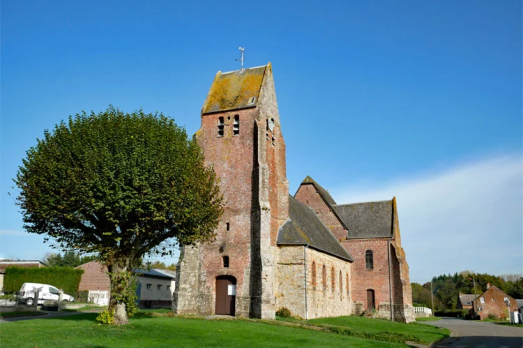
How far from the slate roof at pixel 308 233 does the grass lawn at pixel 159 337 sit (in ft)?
31.3

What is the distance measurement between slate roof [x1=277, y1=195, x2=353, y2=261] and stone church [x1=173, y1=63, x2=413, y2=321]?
10 centimetres

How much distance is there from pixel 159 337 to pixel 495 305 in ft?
209

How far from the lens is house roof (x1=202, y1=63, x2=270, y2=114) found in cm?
3180

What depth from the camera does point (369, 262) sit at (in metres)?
42.2

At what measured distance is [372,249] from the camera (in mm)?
42188

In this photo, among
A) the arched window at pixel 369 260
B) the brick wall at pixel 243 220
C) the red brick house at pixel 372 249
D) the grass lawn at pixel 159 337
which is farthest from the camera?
the arched window at pixel 369 260

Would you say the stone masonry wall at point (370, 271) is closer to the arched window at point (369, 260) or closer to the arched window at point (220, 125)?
the arched window at point (369, 260)

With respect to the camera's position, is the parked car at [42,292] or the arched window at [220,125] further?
the parked car at [42,292]

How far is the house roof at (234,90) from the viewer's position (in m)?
Answer: 31.8

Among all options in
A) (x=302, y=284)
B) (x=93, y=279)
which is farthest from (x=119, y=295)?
(x=93, y=279)

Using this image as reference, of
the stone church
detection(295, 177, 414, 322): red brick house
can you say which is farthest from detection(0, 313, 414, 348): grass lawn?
detection(295, 177, 414, 322): red brick house

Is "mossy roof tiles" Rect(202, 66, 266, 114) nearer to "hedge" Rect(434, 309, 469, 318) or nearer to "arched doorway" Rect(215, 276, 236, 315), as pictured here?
"arched doorway" Rect(215, 276, 236, 315)

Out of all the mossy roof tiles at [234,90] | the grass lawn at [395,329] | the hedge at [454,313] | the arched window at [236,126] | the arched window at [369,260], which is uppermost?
the mossy roof tiles at [234,90]

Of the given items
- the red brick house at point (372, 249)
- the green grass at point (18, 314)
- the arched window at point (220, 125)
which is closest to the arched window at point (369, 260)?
the red brick house at point (372, 249)
